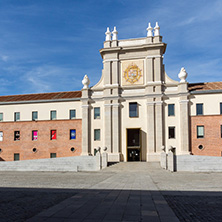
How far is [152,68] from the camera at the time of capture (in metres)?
39.6

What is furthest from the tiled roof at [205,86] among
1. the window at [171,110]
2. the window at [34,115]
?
the window at [34,115]

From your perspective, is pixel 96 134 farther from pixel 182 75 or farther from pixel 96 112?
pixel 182 75

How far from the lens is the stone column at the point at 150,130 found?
124 ft

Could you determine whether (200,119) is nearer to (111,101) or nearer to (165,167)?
(165,167)

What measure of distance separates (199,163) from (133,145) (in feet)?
47.2

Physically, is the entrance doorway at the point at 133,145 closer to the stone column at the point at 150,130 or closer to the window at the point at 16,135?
the stone column at the point at 150,130

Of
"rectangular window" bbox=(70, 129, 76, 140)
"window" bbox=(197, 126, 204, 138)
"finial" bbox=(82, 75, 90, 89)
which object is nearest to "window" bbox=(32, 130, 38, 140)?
"rectangular window" bbox=(70, 129, 76, 140)

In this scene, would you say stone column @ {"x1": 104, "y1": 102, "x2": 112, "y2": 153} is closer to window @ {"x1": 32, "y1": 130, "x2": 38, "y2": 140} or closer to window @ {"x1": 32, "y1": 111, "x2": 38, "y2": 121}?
window @ {"x1": 32, "y1": 130, "x2": 38, "y2": 140}

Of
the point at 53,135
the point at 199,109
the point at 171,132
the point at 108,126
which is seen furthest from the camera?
the point at 53,135

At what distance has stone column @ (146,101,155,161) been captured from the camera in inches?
1487

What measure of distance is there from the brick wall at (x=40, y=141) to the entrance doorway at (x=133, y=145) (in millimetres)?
7724

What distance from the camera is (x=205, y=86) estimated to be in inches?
1576

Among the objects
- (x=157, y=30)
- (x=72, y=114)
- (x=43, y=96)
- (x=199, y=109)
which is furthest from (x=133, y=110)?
(x=43, y=96)

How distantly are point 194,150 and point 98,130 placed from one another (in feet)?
48.1
